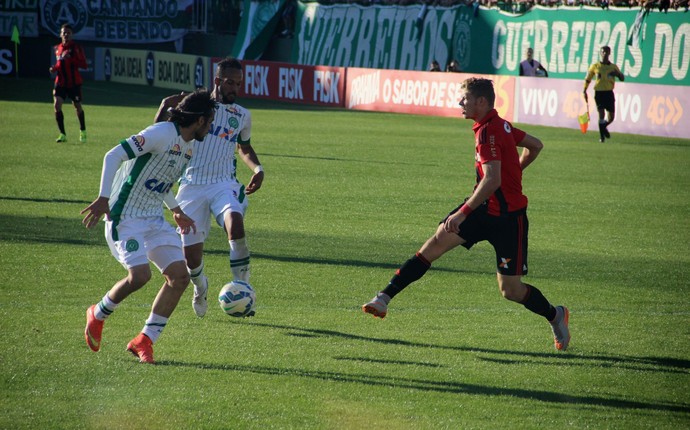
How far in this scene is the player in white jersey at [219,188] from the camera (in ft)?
26.2

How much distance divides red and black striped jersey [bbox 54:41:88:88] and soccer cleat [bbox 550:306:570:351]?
16653 millimetres

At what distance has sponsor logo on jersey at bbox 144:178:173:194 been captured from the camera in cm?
672

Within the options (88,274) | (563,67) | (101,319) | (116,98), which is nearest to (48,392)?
(101,319)

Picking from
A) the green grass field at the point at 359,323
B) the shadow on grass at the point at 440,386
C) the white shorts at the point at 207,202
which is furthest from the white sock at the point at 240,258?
the shadow on grass at the point at 440,386

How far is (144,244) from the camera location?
6.63m

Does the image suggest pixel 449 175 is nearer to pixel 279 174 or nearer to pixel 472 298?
pixel 279 174

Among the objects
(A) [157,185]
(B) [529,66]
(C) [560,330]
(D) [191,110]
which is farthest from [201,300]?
(B) [529,66]

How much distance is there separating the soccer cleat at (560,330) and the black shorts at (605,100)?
19.0 meters

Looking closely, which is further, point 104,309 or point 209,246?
point 209,246

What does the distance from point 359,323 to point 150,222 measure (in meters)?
2.03

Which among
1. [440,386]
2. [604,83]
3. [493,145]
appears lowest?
[604,83]

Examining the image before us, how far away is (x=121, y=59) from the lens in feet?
161

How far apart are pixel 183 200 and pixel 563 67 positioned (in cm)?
2680

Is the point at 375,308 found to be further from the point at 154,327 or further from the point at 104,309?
the point at 104,309
